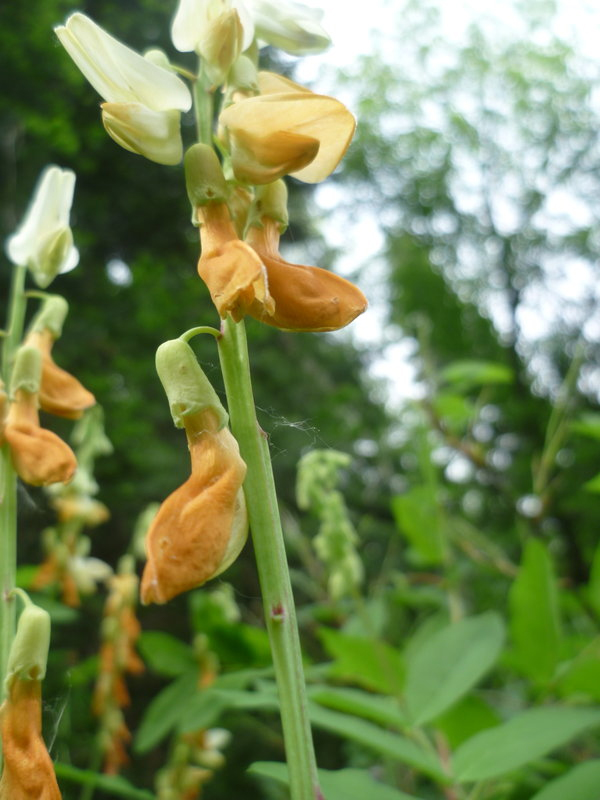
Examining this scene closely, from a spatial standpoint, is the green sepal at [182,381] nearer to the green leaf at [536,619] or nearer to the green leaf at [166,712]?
the green leaf at [536,619]

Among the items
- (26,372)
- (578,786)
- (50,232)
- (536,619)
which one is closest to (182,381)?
(26,372)

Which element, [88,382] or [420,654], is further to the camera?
[88,382]

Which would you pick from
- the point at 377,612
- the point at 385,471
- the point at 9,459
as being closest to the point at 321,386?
the point at 385,471

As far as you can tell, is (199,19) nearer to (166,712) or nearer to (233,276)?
(233,276)

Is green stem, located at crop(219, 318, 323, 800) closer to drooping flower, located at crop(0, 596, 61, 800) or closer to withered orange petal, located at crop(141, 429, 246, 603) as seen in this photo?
withered orange petal, located at crop(141, 429, 246, 603)

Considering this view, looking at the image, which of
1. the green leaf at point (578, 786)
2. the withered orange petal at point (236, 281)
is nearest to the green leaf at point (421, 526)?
the green leaf at point (578, 786)

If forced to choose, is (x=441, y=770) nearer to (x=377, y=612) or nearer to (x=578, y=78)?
(x=377, y=612)
